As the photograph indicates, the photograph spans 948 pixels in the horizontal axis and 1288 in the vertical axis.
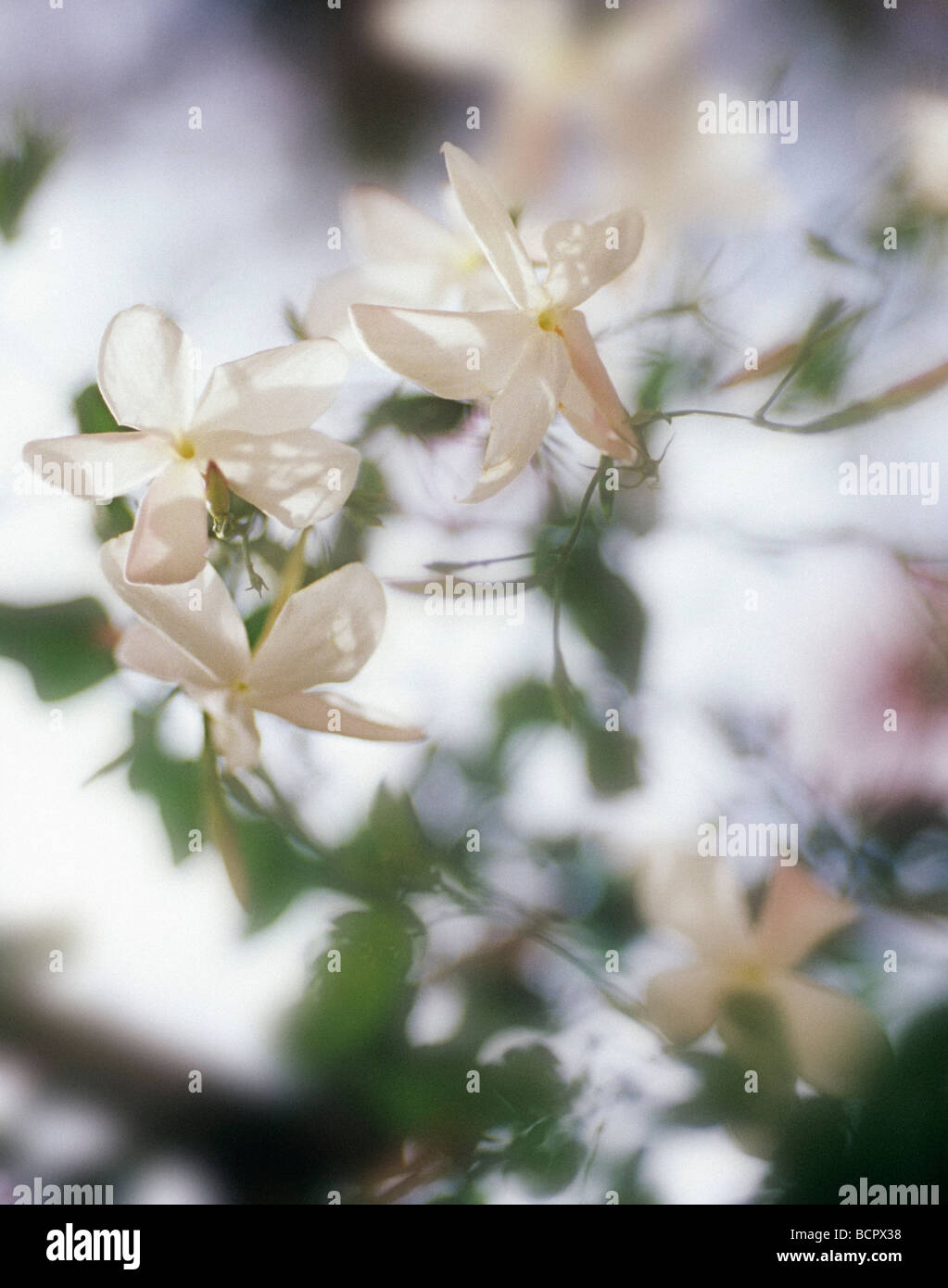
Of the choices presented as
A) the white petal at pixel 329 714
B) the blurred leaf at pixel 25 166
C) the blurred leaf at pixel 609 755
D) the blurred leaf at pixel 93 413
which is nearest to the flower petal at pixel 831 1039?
the blurred leaf at pixel 609 755

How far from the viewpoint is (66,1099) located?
599 mm

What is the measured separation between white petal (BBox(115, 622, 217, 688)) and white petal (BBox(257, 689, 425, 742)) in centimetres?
Answer: 4

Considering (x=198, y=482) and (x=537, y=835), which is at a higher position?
(x=198, y=482)

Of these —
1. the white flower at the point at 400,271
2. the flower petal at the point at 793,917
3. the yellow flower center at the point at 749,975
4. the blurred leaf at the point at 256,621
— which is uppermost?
the white flower at the point at 400,271

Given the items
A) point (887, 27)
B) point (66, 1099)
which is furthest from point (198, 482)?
point (887, 27)

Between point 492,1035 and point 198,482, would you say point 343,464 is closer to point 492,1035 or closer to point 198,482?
point 198,482

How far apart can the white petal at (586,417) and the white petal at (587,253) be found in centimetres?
4

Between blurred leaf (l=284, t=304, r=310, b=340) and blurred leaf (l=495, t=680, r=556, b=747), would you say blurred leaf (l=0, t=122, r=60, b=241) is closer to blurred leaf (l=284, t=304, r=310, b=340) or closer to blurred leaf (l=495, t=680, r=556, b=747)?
blurred leaf (l=284, t=304, r=310, b=340)

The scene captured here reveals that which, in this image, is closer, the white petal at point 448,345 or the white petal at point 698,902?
the white petal at point 448,345

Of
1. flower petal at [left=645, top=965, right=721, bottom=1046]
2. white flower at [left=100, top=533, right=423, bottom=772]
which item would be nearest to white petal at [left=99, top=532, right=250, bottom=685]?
white flower at [left=100, top=533, right=423, bottom=772]

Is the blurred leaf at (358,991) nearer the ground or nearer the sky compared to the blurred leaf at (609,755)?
nearer the ground

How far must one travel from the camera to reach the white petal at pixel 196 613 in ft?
1.68

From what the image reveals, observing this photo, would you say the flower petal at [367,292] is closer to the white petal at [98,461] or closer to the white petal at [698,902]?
the white petal at [98,461]
